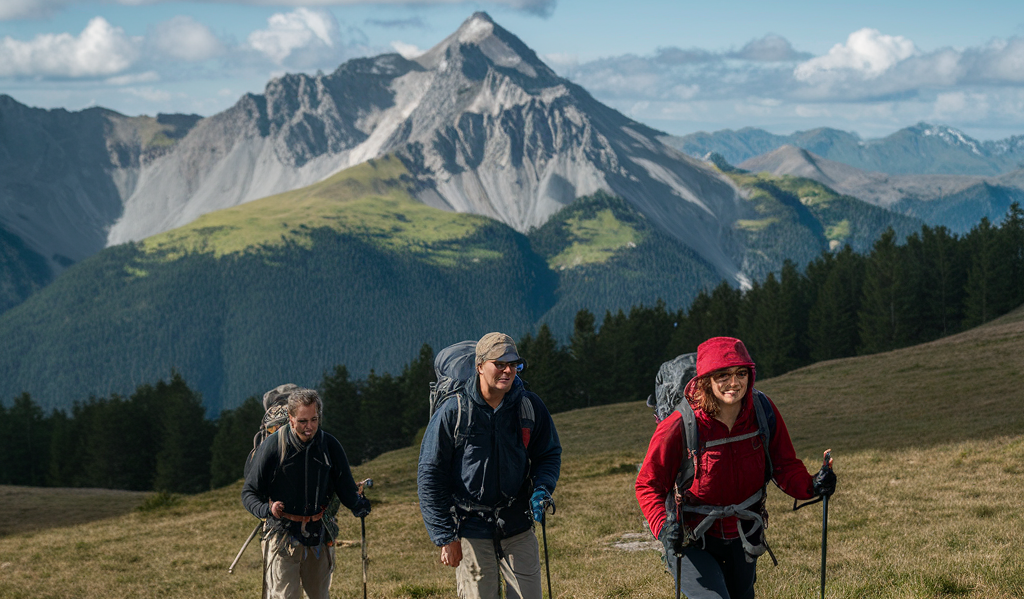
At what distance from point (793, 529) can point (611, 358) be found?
3411 inches

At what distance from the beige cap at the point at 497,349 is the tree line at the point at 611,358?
A: 87.8 metres

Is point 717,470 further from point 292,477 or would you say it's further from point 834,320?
point 834,320

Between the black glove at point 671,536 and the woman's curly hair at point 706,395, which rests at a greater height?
the woman's curly hair at point 706,395

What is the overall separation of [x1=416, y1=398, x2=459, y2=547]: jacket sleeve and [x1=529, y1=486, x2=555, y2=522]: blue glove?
0.86 m

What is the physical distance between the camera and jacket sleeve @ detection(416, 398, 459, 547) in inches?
325

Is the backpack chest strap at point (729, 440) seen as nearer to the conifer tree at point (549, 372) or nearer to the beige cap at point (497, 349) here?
the beige cap at point (497, 349)

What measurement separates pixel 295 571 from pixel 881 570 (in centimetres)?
854

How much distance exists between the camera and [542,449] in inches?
345

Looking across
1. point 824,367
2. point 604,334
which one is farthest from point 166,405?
point 824,367

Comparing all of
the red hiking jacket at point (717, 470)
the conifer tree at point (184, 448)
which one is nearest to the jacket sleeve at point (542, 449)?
the red hiking jacket at point (717, 470)

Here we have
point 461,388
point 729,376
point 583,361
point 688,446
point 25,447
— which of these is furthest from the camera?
point 583,361

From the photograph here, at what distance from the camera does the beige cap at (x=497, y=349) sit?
7.97 m

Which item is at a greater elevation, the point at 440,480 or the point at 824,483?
the point at 440,480

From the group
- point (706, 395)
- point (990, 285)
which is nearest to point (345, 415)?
point (990, 285)
